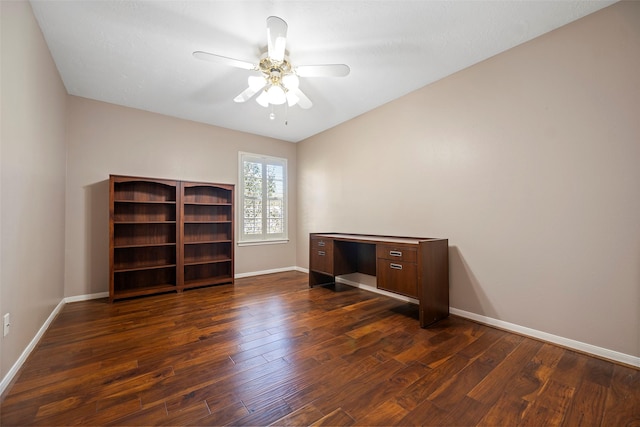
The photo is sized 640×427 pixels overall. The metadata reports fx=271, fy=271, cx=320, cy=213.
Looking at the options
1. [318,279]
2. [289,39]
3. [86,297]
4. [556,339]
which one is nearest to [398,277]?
[556,339]

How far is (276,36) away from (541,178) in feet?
7.93

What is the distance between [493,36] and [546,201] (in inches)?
57.8

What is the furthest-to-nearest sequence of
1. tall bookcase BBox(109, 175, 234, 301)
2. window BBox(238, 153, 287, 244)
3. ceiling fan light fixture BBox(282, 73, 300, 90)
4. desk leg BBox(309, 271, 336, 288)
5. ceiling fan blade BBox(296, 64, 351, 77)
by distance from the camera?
1. window BBox(238, 153, 287, 244)
2. desk leg BBox(309, 271, 336, 288)
3. tall bookcase BBox(109, 175, 234, 301)
4. ceiling fan light fixture BBox(282, 73, 300, 90)
5. ceiling fan blade BBox(296, 64, 351, 77)

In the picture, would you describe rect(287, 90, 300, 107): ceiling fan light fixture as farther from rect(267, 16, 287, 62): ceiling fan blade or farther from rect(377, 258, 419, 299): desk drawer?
rect(377, 258, 419, 299): desk drawer

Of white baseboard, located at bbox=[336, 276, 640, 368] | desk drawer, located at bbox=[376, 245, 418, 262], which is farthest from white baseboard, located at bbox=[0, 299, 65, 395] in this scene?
white baseboard, located at bbox=[336, 276, 640, 368]

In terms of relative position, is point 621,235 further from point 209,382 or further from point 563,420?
point 209,382

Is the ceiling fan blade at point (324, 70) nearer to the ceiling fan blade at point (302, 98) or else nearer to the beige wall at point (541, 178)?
the ceiling fan blade at point (302, 98)

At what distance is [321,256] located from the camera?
3820 mm

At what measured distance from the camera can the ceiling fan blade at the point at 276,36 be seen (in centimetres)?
186

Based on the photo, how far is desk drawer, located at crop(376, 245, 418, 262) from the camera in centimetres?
262

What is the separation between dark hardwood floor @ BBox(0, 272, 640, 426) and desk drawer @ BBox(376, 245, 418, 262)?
62 cm

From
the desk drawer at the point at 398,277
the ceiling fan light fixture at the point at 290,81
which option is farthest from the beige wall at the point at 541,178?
the ceiling fan light fixture at the point at 290,81

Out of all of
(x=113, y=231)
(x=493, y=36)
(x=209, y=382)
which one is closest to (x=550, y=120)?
(x=493, y=36)

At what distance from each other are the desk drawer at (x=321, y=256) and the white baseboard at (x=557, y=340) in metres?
1.58
